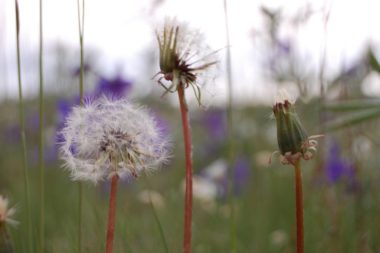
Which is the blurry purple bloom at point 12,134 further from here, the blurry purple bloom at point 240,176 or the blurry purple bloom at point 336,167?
the blurry purple bloom at point 336,167

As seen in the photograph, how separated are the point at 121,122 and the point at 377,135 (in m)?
2.21

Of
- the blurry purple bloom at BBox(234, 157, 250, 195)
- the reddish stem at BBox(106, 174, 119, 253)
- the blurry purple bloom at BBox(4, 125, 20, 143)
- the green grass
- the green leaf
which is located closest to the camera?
the reddish stem at BBox(106, 174, 119, 253)

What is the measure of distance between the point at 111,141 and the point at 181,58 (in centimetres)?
13

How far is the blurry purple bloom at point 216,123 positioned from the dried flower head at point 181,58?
11.4ft

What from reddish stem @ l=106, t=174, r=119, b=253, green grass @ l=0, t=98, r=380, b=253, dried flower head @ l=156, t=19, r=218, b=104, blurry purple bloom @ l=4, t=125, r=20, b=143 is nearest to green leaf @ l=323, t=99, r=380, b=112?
green grass @ l=0, t=98, r=380, b=253

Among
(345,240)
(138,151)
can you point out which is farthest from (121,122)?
(345,240)

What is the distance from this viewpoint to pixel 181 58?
0.81 metres

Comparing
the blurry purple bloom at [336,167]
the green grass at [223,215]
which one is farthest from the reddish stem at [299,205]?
the blurry purple bloom at [336,167]

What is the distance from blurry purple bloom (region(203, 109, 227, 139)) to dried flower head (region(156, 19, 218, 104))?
3488 mm

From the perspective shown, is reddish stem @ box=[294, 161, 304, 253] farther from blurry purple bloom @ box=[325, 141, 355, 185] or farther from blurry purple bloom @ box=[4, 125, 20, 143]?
blurry purple bloom @ box=[4, 125, 20, 143]

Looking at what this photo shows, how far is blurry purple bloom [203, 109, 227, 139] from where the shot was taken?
173 inches

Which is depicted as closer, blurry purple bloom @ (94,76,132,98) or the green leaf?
the green leaf

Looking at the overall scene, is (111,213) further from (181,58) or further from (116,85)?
(116,85)

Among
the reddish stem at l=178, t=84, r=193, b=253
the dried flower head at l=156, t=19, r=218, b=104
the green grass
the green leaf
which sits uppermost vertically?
the dried flower head at l=156, t=19, r=218, b=104
